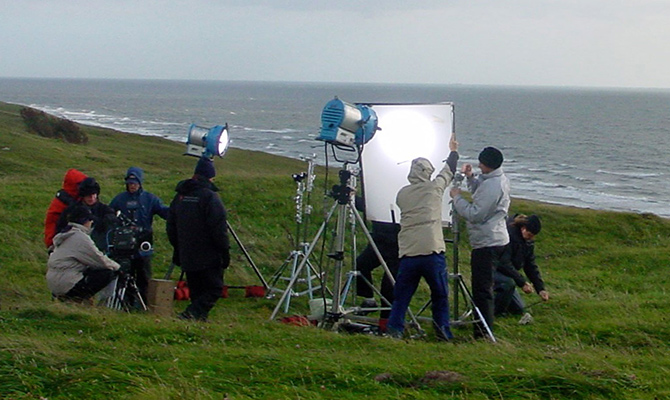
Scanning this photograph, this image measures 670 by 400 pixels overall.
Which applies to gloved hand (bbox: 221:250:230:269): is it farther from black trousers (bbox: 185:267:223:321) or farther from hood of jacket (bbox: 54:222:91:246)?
hood of jacket (bbox: 54:222:91:246)

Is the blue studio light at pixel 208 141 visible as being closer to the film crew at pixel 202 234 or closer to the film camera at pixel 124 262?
the film crew at pixel 202 234

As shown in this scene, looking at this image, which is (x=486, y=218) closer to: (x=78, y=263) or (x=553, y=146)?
(x=78, y=263)

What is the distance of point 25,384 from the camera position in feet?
15.3

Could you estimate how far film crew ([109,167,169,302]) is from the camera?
955cm

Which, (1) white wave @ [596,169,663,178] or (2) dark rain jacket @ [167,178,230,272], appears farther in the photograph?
(1) white wave @ [596,169,663,178]

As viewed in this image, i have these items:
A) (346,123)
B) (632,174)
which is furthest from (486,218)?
(632,174)

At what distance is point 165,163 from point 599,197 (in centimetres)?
2781

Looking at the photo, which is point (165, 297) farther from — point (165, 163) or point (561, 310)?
point (165, 163)

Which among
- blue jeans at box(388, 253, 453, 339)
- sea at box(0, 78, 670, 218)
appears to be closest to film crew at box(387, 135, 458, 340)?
blue jeans at box(388, 253, 453, 339)

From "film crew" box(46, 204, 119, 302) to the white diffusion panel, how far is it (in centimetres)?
308

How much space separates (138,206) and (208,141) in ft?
4.20

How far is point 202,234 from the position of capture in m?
8.68

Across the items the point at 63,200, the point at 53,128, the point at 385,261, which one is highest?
the point at 63,200

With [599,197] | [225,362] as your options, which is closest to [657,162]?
[599,197]
